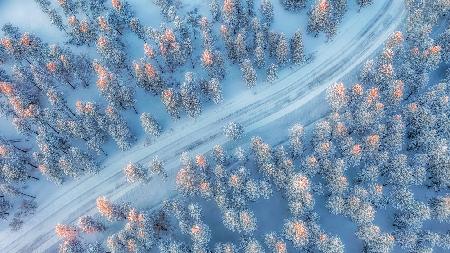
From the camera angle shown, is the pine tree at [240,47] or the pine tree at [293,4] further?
the pine tree at [293,4]

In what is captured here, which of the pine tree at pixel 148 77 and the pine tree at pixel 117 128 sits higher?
the pine tree at pixel 148 77

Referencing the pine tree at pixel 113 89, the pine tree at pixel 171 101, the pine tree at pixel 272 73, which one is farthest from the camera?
the pine tree at pixel 272 73

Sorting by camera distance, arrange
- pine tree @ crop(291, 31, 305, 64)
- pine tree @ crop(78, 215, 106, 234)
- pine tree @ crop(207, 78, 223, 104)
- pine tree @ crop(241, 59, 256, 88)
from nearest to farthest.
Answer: pine tree @ crop(78, 215, 106, 234) → pine tree @ crop(207, 78, 223, 104) → pine tree @ crop(241, 59, 256, 88) → pine tree @ crop(291, 31, 305, 64)

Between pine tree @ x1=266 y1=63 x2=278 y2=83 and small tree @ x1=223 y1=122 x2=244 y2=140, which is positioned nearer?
small tree @ x1=223 y1=122 x2=244 y2=140

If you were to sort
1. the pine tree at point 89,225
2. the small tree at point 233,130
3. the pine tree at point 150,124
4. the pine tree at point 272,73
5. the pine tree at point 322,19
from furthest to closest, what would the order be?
the pine tree at point 322,19, the pine tree at point 272,73, the small tree at point 233,130, the pine tree at point 150,124, the pine tree at point 89,225

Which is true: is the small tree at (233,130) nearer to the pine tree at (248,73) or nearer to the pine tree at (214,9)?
the pine tree at (248,73)

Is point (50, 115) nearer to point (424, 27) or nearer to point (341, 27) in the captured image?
point (341, 27)

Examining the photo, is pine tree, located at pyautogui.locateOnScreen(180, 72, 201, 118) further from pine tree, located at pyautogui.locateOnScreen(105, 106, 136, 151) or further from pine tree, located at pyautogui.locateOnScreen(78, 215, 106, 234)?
pine tree, located at pyautogui.locateOnScreen(78, 215, 106, 234)

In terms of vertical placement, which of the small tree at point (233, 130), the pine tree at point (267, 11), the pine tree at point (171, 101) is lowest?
the small tree at point (233, 130)

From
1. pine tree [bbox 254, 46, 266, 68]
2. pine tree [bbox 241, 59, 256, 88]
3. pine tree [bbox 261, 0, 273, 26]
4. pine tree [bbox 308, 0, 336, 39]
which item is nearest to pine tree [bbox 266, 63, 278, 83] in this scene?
pine tree [bbox 254, 46, 266, 68]

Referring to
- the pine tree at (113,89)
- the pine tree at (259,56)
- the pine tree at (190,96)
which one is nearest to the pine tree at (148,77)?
the pine tree at (113,89)
